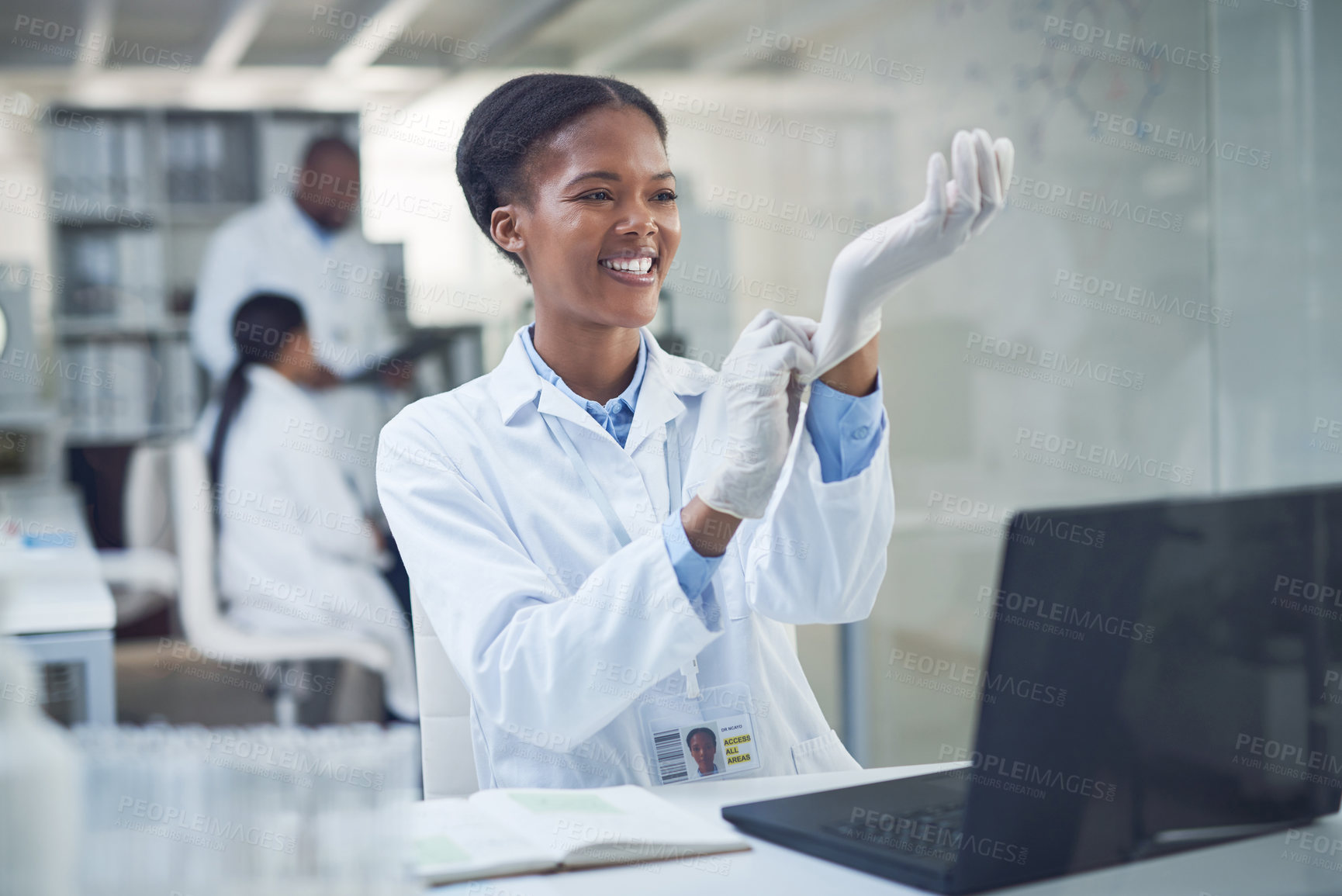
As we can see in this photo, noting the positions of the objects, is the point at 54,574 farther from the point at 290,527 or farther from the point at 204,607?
the point at 290,527

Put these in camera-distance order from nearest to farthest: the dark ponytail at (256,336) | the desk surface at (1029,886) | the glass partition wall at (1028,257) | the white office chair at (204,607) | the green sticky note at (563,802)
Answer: the desk surface at (1029,886) → the green sticky note at (563,802) → the glass partition wall at (1028,257) → the white office chair at (204,607) → the dark ponytail at (256,336)

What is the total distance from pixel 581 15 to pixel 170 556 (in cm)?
256

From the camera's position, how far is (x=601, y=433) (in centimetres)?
144

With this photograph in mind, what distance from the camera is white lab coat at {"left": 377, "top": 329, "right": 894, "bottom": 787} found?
117 cm

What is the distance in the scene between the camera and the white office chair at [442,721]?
1.40 m

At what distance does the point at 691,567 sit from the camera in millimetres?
1156

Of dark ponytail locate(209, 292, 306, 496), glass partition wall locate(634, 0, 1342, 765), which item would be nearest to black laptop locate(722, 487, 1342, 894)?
glass partition wall locate(634, 0, 1342, 765)

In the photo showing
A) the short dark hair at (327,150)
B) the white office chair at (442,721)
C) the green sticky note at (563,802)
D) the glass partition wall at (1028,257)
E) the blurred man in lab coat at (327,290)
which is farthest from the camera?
the short dark hair at (327,150)

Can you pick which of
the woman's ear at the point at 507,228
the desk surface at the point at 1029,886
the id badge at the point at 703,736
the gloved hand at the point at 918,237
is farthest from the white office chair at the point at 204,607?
the desk surface at the point at 1029,886

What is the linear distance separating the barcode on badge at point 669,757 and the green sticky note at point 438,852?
1.39ft

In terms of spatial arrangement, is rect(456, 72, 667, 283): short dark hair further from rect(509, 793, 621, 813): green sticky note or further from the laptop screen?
the laptop screen

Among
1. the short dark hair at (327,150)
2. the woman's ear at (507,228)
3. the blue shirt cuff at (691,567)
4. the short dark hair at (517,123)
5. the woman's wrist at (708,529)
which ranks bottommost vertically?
the blue shirt cuff at (691,567)

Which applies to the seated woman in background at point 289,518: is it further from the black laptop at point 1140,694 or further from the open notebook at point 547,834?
the black laptop at point 1140,694

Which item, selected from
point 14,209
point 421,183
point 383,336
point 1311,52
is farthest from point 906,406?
point 14,209
